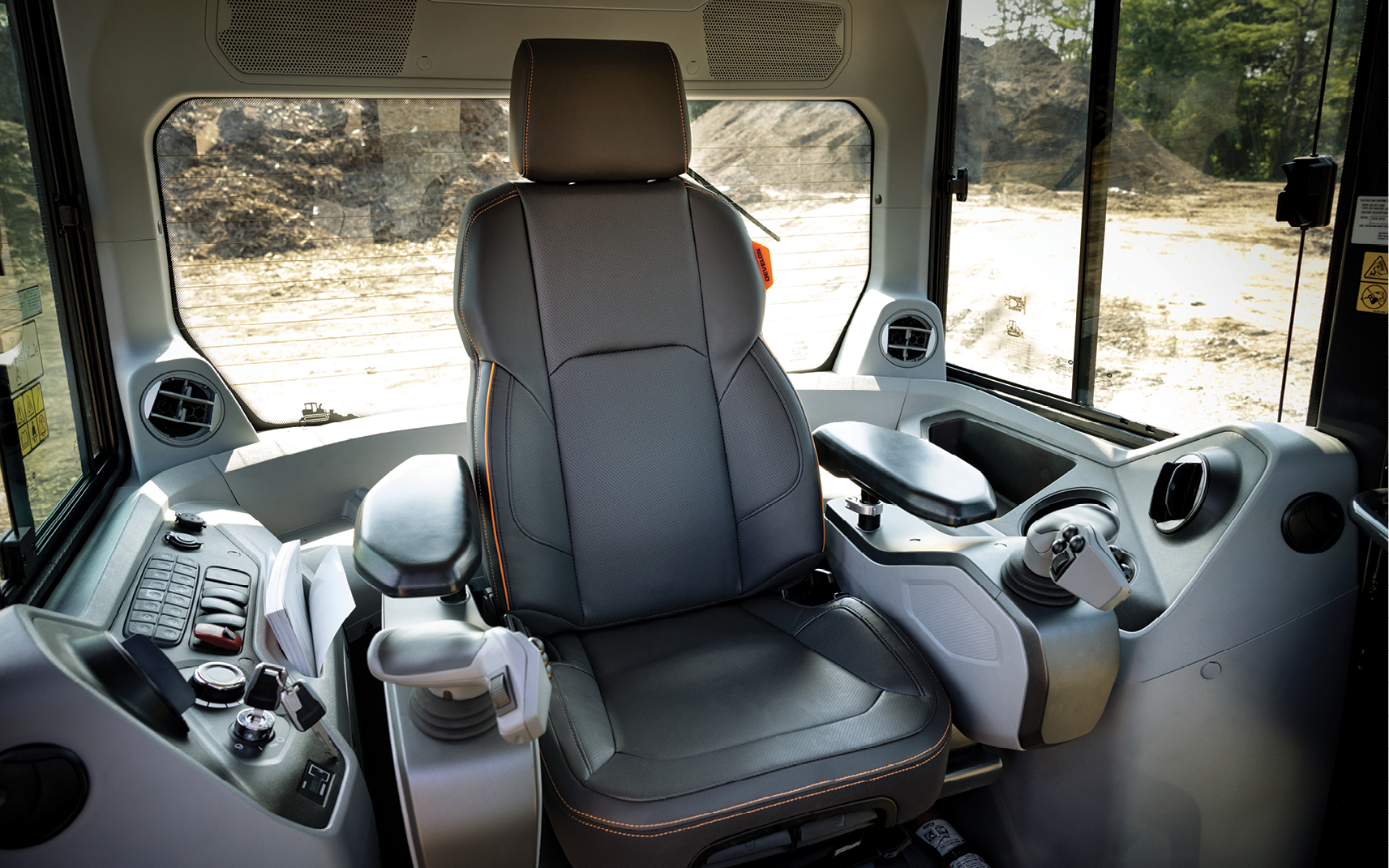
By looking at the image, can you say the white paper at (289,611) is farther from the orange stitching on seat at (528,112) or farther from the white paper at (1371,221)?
the white paper at (1371,221)

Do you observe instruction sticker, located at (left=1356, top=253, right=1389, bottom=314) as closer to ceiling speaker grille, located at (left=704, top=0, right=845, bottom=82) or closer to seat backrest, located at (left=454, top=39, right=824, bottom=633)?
seat backrest, located at (left=454, top=39, right=824, bottom=633)

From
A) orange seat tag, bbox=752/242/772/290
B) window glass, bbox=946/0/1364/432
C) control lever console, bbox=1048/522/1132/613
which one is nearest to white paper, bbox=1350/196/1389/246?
window glass, bbox=946/0/1364/432

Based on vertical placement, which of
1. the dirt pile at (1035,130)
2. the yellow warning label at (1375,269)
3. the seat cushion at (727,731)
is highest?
the dirt pile at (1035,130)

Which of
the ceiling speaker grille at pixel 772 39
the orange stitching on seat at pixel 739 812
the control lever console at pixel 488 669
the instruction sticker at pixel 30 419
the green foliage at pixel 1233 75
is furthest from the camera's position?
the ceiling speaker grille at pixel 772 39

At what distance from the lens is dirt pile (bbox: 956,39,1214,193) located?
214 centimetres

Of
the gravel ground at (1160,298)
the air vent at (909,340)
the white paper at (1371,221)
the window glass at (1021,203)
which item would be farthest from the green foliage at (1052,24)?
the white paper at (1371,221)

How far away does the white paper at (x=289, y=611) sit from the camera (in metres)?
1.23

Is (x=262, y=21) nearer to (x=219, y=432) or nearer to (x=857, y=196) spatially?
(x=219, y=432)

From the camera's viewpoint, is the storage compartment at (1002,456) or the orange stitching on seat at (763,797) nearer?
the orange stitching on seat at (763,797)

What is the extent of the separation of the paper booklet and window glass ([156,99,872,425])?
131 centimetres

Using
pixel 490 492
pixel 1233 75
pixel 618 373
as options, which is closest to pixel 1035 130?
pixel 1233 75

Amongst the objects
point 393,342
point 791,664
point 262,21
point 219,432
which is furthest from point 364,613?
point 262,21

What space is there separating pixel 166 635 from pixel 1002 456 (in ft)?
7.02

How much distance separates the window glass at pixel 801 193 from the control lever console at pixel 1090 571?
1597 millimetres
